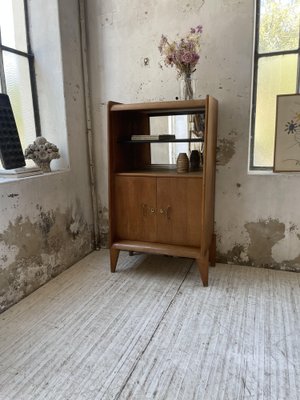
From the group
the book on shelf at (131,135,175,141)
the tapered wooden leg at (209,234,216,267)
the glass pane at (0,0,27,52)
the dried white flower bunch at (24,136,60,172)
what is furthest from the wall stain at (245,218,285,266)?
the glass pane at (0,0,27,52)

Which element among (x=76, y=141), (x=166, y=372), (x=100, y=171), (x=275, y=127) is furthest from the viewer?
(x=100, y=171)

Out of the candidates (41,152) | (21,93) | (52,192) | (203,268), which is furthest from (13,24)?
(203,268)

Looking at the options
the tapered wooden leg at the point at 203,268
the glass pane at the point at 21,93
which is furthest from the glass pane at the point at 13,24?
the tapered wooden leg at the point at 203,268

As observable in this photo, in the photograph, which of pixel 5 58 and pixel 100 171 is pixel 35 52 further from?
pixel 100 171

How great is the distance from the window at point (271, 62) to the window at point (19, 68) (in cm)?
190

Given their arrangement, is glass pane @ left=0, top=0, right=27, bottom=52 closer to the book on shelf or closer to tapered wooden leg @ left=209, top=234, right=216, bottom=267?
the book on shelf

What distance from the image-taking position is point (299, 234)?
2396mm

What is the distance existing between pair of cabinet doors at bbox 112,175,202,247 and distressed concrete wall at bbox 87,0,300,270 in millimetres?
439

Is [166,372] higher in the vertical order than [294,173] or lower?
lower

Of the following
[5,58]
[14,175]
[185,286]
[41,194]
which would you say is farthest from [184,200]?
[5,58]

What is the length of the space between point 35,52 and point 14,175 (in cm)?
118

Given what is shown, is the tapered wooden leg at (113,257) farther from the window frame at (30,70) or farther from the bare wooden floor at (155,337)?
the window frame at (30,70)

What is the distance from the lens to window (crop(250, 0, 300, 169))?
221cm

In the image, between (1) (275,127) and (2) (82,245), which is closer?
(1) (275,127)
